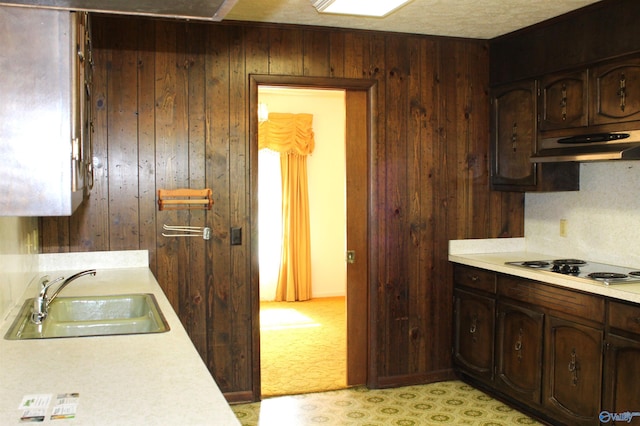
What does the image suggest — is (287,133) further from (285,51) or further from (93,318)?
(93,318)

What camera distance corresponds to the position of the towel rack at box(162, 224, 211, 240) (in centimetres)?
393

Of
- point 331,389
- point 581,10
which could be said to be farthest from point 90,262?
point 581,10

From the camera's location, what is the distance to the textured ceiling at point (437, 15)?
361 centimetres

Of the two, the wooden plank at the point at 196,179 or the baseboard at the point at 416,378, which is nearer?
the wooden plank at the point at 196,179

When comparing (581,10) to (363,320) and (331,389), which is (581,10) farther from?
(331,389)

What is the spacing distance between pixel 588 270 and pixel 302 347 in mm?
2724

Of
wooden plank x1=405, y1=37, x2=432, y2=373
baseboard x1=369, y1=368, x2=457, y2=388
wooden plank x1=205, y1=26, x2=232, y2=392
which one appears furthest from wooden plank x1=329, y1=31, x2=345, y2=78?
baseboard x1=369, y1=368, x2=457, y2=388

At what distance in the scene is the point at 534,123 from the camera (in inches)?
161

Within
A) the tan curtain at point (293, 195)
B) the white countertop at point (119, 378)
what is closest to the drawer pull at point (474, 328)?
the white countertop at point (119, 378)

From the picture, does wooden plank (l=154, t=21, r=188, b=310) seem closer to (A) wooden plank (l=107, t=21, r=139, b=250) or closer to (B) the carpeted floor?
(A) wooden plank (l=107, t=21, r=139, b=250)

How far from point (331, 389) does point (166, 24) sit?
2.66 m

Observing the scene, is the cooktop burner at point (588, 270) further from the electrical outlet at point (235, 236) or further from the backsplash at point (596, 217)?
the electrical outlet at point (235, 236)

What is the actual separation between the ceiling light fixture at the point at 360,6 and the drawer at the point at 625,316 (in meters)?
1.84

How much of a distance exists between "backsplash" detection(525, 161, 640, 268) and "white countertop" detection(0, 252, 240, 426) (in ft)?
Answer: 9.31
